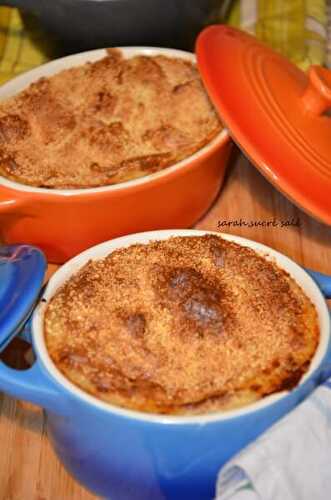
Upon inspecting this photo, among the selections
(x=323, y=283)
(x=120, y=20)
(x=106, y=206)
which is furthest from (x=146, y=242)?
(x=120, y=20)

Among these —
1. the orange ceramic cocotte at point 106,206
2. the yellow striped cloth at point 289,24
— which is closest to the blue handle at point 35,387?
the orange ceramic cocotte at point 106,206

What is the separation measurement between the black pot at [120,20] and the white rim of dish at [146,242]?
543mm

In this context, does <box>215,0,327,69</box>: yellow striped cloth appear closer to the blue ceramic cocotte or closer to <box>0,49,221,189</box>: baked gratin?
<box>0,49,221,189</box>: baked gratin

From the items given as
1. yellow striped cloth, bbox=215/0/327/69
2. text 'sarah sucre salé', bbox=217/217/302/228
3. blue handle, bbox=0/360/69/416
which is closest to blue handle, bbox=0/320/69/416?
blue handle, bbox=0/360/69/416

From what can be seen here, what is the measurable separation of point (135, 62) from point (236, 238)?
1.79 ft

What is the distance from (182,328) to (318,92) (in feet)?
1.66

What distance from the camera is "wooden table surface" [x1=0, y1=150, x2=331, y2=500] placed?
117 cm

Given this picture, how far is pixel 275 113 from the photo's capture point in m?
1.31

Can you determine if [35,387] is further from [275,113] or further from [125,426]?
[275,113]

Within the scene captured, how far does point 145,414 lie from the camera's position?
3.18 ft

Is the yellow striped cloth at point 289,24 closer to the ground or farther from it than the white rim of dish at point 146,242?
farther from it

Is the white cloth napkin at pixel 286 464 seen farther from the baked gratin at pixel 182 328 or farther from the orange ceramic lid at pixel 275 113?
the orange ceramic lid at pixel 275 113

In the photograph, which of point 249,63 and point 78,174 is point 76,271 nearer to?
point 78,174

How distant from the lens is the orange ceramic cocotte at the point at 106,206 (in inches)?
52.6
